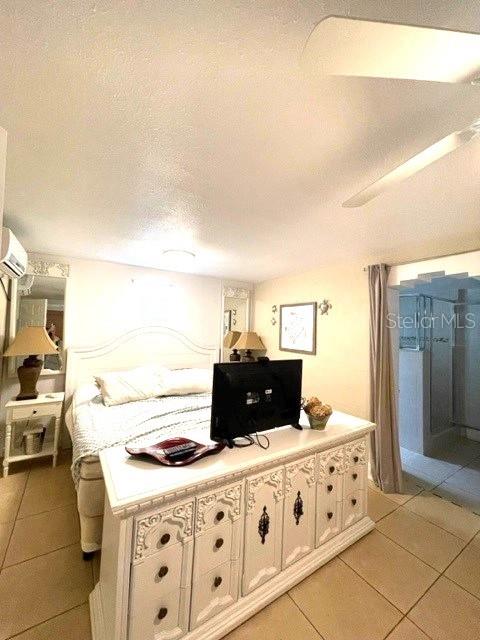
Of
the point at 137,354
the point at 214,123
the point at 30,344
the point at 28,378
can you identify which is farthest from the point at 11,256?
the point at 214,123

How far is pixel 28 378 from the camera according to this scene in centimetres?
254

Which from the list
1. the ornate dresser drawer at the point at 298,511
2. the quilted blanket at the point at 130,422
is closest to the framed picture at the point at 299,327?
the quilted blanket at the point at 130,422

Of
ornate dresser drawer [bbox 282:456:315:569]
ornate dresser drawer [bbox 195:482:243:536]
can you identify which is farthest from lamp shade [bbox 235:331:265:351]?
ornate dresser drawer [bbox 195:482:243:536]

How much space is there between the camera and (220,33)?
700mm

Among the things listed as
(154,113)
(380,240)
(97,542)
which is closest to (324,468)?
(97,542)

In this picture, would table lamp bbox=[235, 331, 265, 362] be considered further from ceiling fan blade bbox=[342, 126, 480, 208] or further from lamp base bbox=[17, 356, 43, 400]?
ceiling fan blade bbox=[342, 126, 480, 208]

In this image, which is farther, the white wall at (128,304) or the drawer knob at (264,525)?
the white wall at (128,304)

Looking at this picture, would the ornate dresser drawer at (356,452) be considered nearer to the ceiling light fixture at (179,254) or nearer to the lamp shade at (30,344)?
the ceiling light fixture at (179,254)

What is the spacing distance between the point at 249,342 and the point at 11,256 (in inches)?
107

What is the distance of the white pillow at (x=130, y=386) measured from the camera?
8.13 ft

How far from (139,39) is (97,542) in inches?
93.8

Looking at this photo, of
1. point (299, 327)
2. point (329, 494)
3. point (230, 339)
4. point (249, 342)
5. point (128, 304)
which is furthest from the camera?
point (230, 339)

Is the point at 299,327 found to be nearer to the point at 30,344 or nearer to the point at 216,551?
the point at 216,551

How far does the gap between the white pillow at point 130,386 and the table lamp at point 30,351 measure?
0.55m
